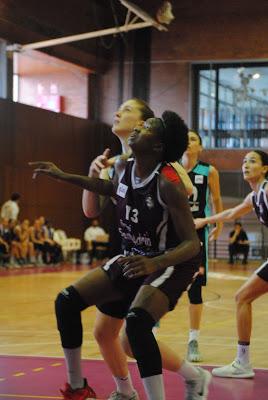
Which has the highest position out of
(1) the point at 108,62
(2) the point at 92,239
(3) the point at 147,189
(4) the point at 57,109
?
(1) the point at 108,62

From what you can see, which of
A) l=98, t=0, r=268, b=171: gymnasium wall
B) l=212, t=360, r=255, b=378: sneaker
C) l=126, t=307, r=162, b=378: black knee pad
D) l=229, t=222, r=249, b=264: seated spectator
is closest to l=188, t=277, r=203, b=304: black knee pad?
l=212, t=360, r=255, b=378: sneaker

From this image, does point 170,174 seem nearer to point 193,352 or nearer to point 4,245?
point 193,352

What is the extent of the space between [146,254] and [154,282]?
0.57 feet

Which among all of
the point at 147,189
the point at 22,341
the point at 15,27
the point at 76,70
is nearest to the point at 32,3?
the point at 15,27

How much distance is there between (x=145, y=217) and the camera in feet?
14.1

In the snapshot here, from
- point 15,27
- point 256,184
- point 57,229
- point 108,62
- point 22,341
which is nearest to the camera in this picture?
point 256,184

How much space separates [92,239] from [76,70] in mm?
5849

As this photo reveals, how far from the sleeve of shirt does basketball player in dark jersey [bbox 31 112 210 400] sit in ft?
0.10

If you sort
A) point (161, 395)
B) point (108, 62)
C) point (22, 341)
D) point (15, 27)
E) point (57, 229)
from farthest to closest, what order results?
point (108, 62), point (57, 229), point (15, 27), point (22, 341), point (161, 395)

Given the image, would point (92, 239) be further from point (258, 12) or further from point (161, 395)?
point (161, 395)

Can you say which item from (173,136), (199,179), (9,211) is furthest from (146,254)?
(9,211)

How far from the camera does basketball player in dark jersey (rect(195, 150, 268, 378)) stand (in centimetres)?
586

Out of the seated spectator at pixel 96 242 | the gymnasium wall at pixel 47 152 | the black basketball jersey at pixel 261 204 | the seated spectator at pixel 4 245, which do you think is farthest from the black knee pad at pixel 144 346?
the seated spectator at pixel 96 242

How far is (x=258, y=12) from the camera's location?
24.8 meters
